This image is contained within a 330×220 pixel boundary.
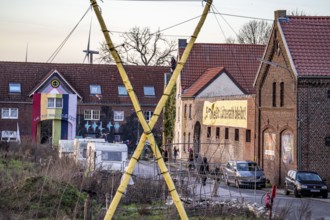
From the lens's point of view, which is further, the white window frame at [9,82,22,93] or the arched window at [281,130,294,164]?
the white window frame at [9,82,22,93]

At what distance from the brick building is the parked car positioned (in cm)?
590

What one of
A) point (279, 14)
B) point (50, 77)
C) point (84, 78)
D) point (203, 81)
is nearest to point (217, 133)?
point (203, 81)

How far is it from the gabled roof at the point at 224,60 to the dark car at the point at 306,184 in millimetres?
28896

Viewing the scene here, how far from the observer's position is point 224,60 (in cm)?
7281

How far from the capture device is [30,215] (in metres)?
21.5

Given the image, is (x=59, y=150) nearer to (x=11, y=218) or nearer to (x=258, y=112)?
(x=258, y=112)

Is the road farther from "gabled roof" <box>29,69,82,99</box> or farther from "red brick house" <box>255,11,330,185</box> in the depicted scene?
"gabled roof" <box>29,69,82,99</box>

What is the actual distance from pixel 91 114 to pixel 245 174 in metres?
34.5

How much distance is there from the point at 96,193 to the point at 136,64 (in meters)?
59.9

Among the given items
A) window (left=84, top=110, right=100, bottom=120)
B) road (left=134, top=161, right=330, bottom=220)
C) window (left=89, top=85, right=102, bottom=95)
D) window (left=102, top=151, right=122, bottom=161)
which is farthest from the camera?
window (left=89, top=85, right=102, bottom=95)

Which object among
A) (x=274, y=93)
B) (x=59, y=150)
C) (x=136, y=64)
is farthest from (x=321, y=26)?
(x=136, y=64)

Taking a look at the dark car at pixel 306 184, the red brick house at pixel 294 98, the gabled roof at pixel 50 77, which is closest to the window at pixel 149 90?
the gabled roof at pixel 50 77

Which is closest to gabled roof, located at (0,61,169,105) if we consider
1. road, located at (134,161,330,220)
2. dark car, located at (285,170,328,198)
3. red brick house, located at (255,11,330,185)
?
red brick house, located at (255,11,330,185)

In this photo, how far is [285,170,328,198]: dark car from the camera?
132 ft
